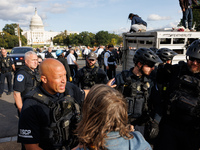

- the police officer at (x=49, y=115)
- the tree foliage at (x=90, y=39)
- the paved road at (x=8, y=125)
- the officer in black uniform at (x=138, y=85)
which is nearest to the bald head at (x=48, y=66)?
the police officer at (x=49, y=115)

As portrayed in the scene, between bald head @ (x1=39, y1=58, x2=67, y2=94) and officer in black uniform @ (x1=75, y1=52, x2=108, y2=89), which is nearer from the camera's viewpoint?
bald head @ (x1=39, y1=58, x2=67, y2=94)

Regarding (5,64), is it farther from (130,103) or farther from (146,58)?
(146,58)

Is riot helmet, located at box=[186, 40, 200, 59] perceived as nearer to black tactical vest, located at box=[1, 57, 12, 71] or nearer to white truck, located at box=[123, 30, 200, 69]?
white truck, located at box=[123, 30, 200, 69]

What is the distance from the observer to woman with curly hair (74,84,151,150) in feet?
3.93

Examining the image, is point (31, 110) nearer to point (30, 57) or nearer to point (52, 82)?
point (52, 82)

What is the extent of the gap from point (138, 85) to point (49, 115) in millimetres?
1581

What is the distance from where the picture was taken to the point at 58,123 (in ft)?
6.13

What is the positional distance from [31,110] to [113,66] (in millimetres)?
7413

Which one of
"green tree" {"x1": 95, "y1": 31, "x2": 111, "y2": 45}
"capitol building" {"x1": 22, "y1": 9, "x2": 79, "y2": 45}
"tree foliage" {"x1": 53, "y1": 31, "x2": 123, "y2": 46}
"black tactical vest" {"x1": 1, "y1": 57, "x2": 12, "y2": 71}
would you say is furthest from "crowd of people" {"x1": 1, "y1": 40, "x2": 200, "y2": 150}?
"capitol building" {"x1": 22, "y1": 9, "x2": 79, "y2": 45}

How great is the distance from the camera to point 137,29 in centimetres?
707

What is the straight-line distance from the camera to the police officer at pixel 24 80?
3227 millimetres

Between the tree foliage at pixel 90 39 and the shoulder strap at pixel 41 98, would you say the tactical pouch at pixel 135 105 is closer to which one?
the shoulder strap at pixel 41 98

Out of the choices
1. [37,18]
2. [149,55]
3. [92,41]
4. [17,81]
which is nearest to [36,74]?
[17,81]

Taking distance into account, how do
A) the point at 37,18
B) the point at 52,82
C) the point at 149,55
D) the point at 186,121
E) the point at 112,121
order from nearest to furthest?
1. the point at 112,121
2. the point at 52,82
3. the point at 186,121
4. the point at 149,55
5. the point at 37,18
